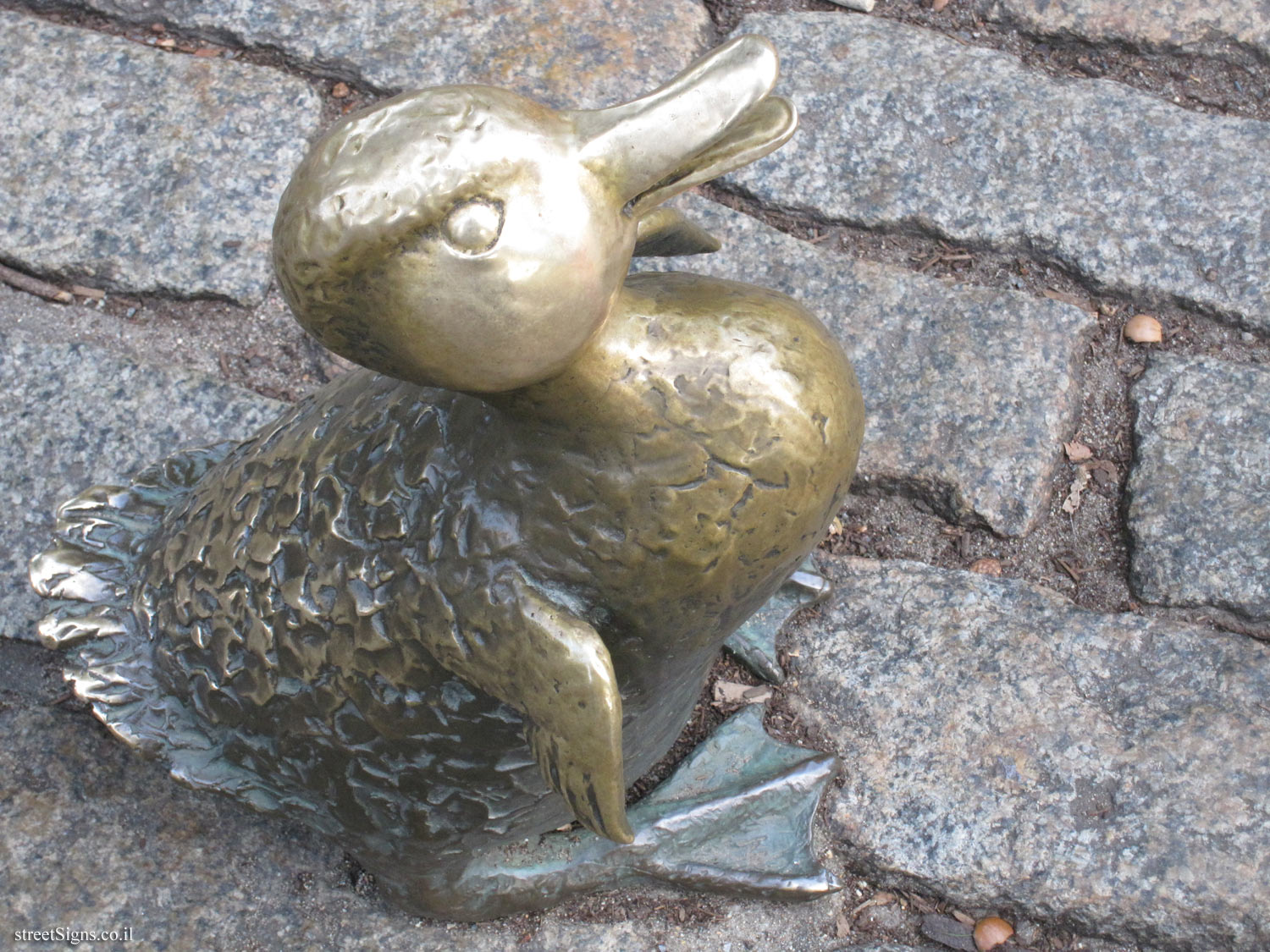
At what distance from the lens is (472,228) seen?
101 cm

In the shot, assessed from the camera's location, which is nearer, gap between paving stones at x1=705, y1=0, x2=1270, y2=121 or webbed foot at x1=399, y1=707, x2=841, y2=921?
webbed foot at x1=399, y1=707, x2=841, y2=921

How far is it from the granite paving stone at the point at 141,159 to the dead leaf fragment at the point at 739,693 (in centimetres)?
108

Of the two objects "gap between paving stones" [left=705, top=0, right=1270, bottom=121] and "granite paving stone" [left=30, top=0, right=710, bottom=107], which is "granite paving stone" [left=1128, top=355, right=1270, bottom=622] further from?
"granite paving stone" [left=30, top=0, right=710, bottom=107]

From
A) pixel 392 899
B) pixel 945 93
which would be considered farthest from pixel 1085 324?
pixel 392 899

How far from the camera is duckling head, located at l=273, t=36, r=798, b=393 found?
39.9 inches

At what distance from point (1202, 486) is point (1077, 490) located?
0.19 m

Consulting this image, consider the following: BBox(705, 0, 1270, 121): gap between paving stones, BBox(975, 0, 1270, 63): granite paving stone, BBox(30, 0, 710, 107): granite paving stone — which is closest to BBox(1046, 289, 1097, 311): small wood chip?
BBox(705, 0, 1270, 121): gap between paving stones

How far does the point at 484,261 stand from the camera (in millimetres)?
1012

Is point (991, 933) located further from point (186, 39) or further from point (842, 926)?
point (186, 39)

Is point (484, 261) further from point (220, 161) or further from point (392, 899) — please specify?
point (220, 161)

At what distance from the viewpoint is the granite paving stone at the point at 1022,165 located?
2.27 metres

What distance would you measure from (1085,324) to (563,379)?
53.3 inches

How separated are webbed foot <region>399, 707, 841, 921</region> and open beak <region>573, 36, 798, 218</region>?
41.2 inches

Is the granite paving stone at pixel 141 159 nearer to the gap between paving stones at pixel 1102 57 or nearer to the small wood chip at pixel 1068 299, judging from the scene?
the gap between paving stones at pixel 1102 57
